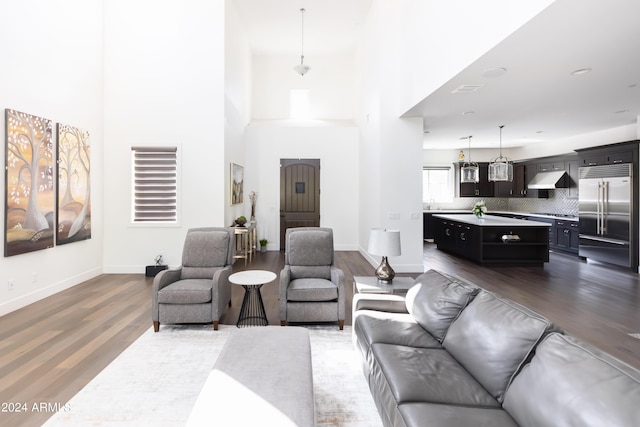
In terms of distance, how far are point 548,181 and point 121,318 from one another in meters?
9.56

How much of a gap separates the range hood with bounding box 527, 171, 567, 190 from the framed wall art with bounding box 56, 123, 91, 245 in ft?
32.8

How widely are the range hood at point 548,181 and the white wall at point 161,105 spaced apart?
26.2 ft

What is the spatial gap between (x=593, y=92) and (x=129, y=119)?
7.23 metres

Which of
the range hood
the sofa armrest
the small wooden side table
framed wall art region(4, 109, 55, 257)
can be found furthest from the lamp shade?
the range hood

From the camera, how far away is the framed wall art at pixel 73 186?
4477mm

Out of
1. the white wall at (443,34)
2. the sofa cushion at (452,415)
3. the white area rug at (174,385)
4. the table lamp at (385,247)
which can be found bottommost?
the white area rug at (174,385)

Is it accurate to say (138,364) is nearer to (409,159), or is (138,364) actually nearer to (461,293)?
(461,293)

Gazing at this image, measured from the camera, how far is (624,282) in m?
5.10

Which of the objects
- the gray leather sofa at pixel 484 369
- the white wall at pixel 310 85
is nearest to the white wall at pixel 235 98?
the white wall at pixel 310 85

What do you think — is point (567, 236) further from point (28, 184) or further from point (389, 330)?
point (28, 184)

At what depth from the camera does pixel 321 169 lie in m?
8.07

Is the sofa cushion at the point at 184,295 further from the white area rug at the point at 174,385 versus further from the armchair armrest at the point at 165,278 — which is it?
the white area rug at the point at 174,385

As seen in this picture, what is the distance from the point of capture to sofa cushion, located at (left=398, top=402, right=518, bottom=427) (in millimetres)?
1346

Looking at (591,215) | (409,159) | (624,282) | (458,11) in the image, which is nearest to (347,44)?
(409,159)
